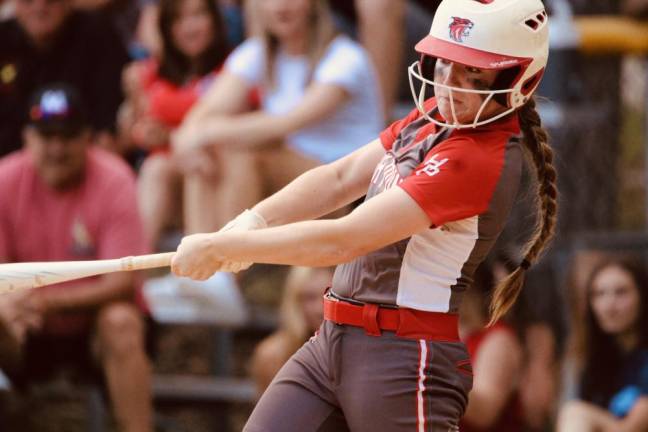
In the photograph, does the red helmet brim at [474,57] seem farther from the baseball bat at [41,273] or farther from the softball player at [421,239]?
the baseball bat at [41,273]

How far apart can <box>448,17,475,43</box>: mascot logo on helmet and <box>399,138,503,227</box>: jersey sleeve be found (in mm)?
262

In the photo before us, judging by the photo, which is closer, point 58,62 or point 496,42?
point 496,42

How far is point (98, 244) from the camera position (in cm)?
595

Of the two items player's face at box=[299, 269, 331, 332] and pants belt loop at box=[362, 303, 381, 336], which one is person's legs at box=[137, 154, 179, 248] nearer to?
player's face at box=[299, 269, 331, 332]

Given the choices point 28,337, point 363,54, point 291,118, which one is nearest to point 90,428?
point 28,337

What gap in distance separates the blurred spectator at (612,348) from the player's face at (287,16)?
65.2 inches

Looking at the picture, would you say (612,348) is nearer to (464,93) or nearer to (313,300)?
(313,300)

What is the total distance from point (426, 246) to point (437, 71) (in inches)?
17.4

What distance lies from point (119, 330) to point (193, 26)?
5.19 ft

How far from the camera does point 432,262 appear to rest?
3369 millimetres

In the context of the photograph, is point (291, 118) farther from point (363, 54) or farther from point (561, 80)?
point (561, 80)

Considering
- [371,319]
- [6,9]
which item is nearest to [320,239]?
[371,319]

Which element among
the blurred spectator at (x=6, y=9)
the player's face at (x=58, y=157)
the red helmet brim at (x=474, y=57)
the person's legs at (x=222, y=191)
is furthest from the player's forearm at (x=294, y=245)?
the blurred spectator at (x=6, y=9)

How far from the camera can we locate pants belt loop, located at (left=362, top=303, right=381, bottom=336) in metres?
3.37
